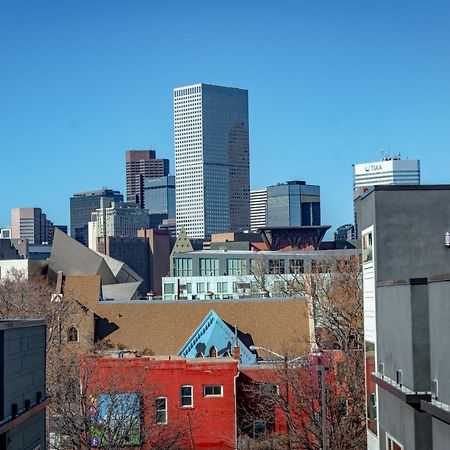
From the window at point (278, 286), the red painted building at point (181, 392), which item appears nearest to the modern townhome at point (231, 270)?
the window at point (278, 286)

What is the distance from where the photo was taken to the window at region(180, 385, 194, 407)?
50938mm

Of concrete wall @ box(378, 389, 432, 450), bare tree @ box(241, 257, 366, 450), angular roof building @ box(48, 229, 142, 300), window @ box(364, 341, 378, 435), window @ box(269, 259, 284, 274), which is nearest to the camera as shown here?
concrete wall @ box(378, 389, 432, 450)

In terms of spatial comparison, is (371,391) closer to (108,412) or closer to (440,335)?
(440,335)

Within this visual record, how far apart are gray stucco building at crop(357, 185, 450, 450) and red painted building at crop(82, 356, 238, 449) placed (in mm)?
22057

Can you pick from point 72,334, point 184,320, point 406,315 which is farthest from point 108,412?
point 72,334

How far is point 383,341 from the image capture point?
24.2 metres

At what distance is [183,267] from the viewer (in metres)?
172

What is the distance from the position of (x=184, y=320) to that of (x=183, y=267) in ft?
325

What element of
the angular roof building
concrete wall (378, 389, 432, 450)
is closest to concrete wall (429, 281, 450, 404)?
concrete wall (378, 389, 432, 450)

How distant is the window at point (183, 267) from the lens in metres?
170

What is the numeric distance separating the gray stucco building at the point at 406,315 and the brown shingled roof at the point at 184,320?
42.6 metres

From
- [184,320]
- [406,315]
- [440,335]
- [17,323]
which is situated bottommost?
[184,320]

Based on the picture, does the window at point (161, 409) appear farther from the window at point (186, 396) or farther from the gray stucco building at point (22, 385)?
the gray stucco building at point (22, 385)

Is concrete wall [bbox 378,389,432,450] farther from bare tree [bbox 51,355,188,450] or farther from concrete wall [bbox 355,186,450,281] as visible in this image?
bare tree [bbox 51,355,188,450]
